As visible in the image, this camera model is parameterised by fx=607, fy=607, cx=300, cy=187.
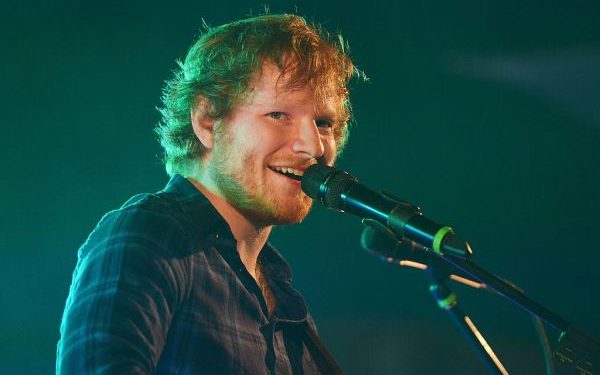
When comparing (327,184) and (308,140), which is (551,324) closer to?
(327,184)

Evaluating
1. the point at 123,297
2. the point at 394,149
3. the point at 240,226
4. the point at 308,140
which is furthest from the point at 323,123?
the point at 394,149

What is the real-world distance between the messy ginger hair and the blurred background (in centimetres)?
98

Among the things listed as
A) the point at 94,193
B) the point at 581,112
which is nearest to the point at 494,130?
the point at 581,112

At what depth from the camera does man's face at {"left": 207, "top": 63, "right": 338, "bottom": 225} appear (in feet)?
6.31

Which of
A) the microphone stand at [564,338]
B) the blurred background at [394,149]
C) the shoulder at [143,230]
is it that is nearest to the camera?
the microphone stand at [564,338]

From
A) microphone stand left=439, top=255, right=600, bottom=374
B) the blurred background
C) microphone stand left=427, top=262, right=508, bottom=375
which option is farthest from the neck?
the blurred background

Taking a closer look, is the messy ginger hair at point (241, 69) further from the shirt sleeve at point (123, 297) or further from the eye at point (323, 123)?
the shirt sleeve at point (123, 297)

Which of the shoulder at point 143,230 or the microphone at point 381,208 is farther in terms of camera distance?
the shoulder at point 143,230

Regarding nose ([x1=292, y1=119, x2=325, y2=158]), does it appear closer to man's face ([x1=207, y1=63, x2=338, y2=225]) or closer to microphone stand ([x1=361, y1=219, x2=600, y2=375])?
man's face ([x1=207, y1=63, x2=338, y2=225])

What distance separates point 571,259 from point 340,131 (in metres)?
1.72

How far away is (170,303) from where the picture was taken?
5.04 ft

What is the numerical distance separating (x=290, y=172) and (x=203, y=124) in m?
0.41

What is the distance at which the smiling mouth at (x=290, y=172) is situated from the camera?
1923 mm

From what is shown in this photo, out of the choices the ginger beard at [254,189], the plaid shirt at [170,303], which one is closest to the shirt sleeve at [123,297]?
the plaid shirt at [170,303]
